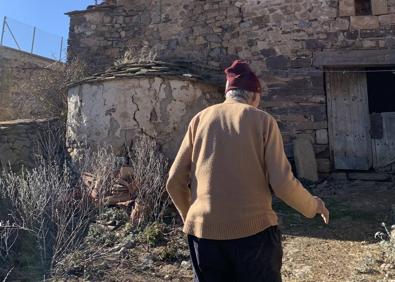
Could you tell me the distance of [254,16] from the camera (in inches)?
303

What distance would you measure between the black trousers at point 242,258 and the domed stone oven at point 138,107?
4330 mm

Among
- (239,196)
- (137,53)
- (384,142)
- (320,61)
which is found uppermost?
(137,53)

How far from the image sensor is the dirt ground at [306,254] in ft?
12.8

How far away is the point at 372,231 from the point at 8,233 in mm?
4155

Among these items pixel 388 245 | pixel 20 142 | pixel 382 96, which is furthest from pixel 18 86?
pixel 388 245

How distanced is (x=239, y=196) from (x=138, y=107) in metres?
4.61

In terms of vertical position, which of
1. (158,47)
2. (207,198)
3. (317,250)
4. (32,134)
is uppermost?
(158,47)

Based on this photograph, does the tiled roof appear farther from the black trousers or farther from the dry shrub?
the black trousers

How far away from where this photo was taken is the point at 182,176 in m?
2.37

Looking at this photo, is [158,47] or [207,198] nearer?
[207,198]

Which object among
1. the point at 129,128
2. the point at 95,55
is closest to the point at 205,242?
the point at 129,128

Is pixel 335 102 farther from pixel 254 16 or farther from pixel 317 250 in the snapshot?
pixel 317 250

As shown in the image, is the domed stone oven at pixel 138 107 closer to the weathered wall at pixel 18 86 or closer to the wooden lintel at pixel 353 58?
the wooden lintel at pixel 353 58

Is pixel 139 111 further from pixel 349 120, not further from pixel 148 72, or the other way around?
pixel 349 120
